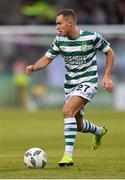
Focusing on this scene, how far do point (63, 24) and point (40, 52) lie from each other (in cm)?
1751

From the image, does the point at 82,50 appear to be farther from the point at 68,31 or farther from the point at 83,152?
the point at 83,152

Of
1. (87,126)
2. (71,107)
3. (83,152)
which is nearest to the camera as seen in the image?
(71,107)

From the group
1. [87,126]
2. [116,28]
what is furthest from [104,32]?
[87,126]

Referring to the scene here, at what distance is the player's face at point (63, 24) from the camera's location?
37.6 feet

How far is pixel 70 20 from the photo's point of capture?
1152 centimetres

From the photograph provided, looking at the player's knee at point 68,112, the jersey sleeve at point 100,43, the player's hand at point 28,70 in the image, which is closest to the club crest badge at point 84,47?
the jersey sleeve at point 100,43

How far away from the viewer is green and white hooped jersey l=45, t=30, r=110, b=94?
11.6 metres

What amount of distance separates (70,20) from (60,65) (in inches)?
674

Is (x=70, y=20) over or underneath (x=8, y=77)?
over

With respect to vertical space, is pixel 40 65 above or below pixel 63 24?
below

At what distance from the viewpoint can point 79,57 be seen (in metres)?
11.6

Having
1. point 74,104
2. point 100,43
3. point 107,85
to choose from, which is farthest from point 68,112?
point 100,43

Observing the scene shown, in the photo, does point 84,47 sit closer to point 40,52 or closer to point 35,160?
point 35,160

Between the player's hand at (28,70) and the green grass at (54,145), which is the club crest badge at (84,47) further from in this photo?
the green grass at (54,145)
